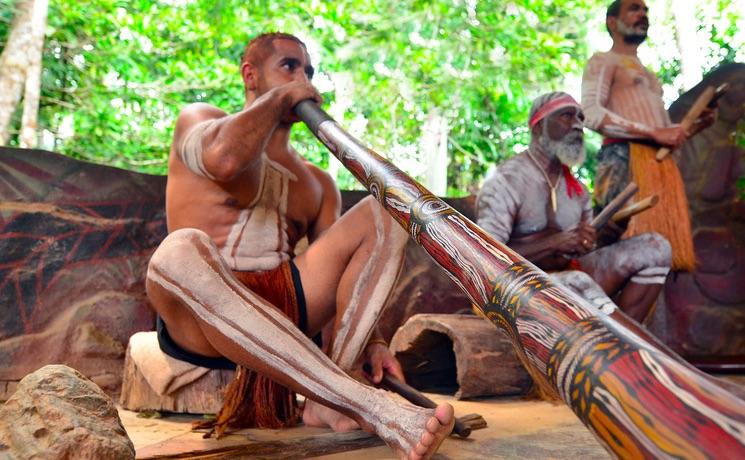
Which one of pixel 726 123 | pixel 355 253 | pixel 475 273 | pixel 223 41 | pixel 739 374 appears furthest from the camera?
pixel 223 41

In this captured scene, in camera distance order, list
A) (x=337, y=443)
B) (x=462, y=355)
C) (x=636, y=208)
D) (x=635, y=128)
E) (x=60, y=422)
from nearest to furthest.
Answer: (x=60, y=422) < (x=337, y=443) < (x=462, y=355) < (x=636, y=208) < (x=635, y=128)

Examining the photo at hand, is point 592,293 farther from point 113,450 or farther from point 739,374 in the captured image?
point 113,450

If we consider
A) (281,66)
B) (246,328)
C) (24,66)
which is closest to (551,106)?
(281,66)

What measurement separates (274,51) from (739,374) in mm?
2782

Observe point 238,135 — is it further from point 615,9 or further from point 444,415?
point 615,9

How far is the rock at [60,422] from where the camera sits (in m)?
1.22

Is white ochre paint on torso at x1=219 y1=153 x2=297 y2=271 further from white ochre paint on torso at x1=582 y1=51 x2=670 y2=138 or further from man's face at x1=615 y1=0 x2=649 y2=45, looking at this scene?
man's face at x1=615 y1=0 x2=649 y2=45

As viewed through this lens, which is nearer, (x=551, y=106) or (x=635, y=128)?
(x=551, y=106)

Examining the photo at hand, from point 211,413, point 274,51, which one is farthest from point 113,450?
point 274,51

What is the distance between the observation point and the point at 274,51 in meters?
2.31

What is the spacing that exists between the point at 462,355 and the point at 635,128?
1.63m

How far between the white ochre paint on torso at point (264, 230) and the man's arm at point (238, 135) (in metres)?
0.23

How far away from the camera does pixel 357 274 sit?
81.0 inches

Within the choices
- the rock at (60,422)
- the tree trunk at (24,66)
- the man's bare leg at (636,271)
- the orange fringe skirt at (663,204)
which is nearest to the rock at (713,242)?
the orange fringe skirt at (663,204)
